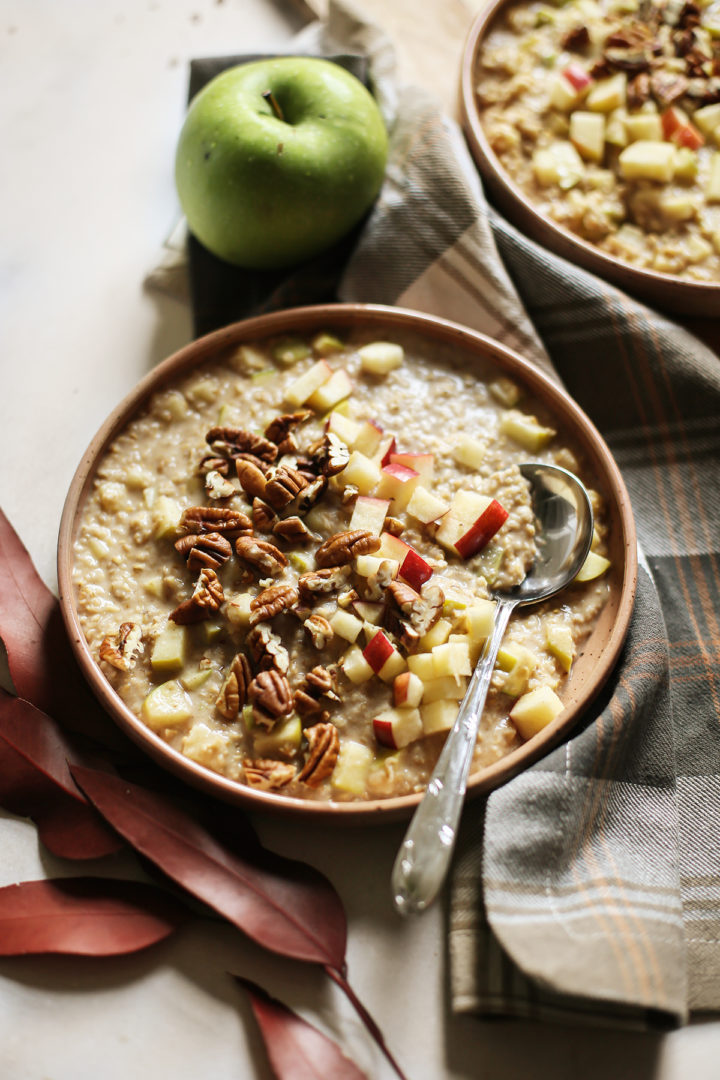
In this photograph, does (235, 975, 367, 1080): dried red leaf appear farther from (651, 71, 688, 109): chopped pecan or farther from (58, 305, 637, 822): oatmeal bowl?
(651, 71, 688, 109): chopped pecan

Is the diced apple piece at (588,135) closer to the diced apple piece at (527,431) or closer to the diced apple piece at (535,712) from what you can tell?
the diced apple piece at (527,431)

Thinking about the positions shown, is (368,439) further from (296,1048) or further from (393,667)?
(296,1048)

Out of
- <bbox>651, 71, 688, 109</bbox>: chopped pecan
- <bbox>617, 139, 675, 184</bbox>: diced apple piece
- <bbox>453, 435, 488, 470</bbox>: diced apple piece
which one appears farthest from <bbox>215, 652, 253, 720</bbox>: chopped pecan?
<bbox>651, 71, 688, 109</bbox>: chopped pecan

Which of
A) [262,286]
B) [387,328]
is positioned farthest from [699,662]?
[262,286]

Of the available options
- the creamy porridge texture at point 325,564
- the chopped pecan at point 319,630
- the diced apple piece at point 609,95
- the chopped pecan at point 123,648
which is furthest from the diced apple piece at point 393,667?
the diced apple piece at point 609,95

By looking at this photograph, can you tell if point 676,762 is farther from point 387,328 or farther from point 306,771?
point 387,328

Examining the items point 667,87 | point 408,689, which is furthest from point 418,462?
point 667,87
